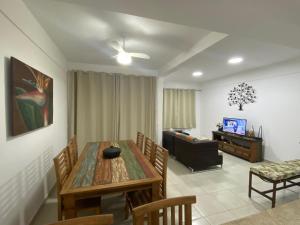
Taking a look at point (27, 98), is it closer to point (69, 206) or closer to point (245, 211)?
point (69, 206)

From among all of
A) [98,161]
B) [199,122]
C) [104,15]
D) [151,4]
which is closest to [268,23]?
[151,4]

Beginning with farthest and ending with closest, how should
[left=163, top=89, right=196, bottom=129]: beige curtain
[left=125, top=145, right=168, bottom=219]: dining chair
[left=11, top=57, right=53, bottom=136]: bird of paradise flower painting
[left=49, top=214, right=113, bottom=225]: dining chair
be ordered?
[left=163, top=89, right=196, bottom=129]: beige curtain → [left=125, top=145, right=168, bottom=219]: dining chair → [left=11, top=57, right=53, bottom=136]: bird of paradise flower painting → [left=49, top=214, right=113, bottom=225]: dining chair

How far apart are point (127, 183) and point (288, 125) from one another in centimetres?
405

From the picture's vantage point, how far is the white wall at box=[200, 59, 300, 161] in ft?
11.9

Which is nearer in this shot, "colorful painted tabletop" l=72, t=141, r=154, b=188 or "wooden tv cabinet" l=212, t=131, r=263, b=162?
"colorful painted tabletop" l=72, t=141, r=154, b=188

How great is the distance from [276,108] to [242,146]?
4.18ft

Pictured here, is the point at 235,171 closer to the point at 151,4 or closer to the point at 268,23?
Answer: the point at 268,23

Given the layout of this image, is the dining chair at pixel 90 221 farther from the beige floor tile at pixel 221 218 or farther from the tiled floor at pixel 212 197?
the beige floor tile at pixel 221 218

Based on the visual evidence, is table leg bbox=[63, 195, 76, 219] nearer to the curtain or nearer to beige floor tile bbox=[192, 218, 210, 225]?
beige floor tile bbox=[192, 218, 210, 225]

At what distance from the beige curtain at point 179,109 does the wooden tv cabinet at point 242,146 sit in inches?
56.2

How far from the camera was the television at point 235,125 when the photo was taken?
4.69 metres

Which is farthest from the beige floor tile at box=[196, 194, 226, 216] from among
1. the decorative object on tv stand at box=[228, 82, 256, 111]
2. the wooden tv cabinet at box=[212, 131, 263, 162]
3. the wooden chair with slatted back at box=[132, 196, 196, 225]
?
the decorative object on tv stand at box=[228, 82, 256, 111]

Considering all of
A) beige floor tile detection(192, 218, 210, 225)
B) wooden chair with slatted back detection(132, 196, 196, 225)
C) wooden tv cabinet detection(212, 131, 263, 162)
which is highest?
wooden chair with slatted back detection(132, 196, 196, 225)

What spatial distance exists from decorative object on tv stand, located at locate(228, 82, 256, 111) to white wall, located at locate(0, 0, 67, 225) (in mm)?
4841
